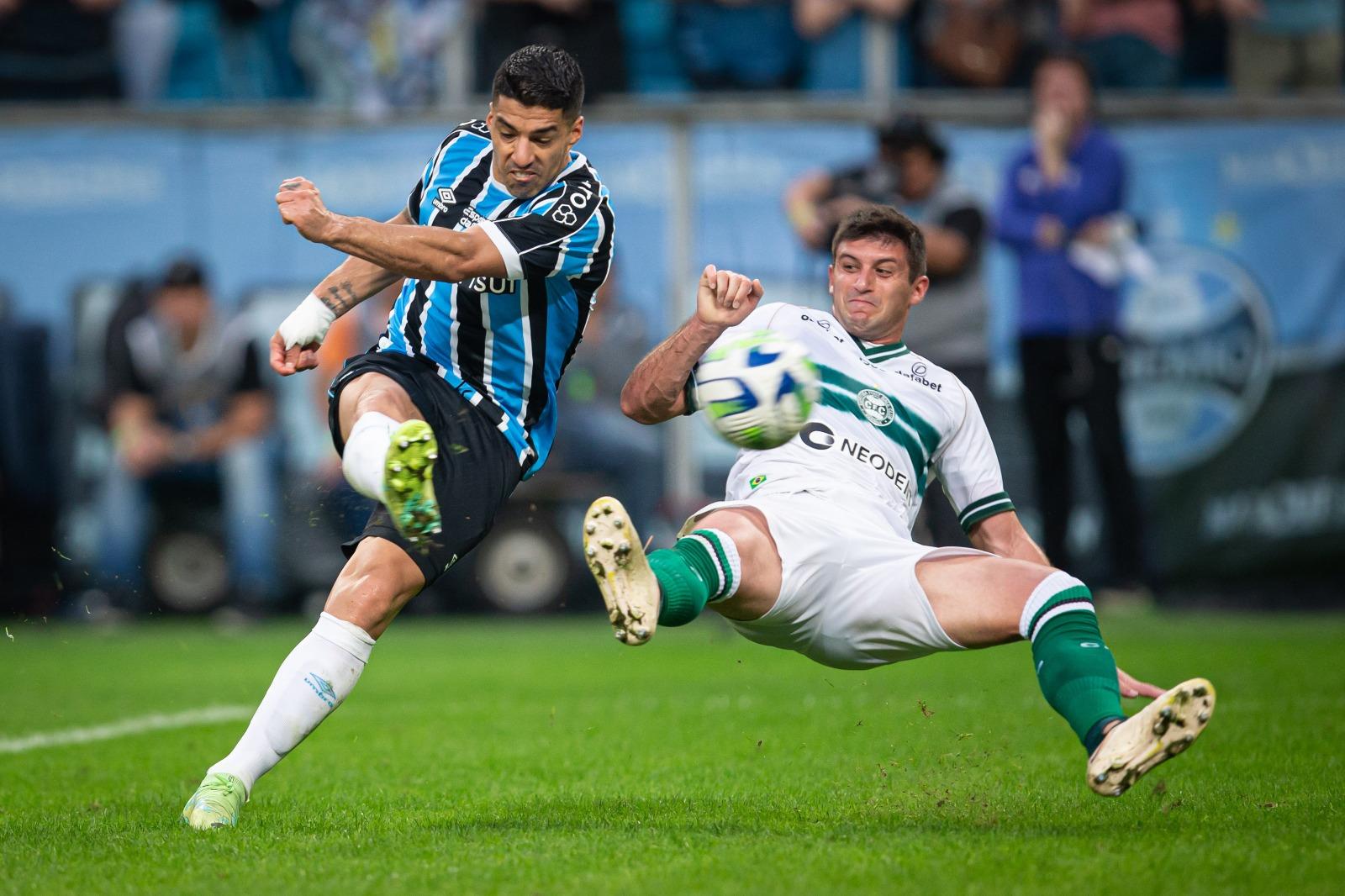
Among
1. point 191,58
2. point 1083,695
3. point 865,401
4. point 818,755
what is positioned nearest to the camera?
point 1083,695

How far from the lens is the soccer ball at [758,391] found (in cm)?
477

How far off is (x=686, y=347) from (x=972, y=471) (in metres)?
1.03

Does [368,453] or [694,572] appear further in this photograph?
[368,453]

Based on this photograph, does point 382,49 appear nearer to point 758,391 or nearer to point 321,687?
point 321,687

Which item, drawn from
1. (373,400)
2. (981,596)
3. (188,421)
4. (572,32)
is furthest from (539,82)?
(188,421)

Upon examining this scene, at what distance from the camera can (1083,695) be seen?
4.46 metres

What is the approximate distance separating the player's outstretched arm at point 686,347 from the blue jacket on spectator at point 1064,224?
7.62m

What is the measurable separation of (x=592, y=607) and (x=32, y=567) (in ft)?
15.1

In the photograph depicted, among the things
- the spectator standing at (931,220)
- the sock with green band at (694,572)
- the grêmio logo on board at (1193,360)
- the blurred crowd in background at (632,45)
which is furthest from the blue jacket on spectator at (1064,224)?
the sock with green band at (694,572)

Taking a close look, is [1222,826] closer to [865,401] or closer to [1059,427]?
[865,401]

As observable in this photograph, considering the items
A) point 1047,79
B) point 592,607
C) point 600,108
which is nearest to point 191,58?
point 600,108

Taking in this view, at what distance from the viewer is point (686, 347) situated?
16.4 ft

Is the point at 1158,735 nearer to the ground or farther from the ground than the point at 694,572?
nearer to the ground

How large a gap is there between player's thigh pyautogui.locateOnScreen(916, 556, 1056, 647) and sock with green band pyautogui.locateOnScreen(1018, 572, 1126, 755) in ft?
0.13
